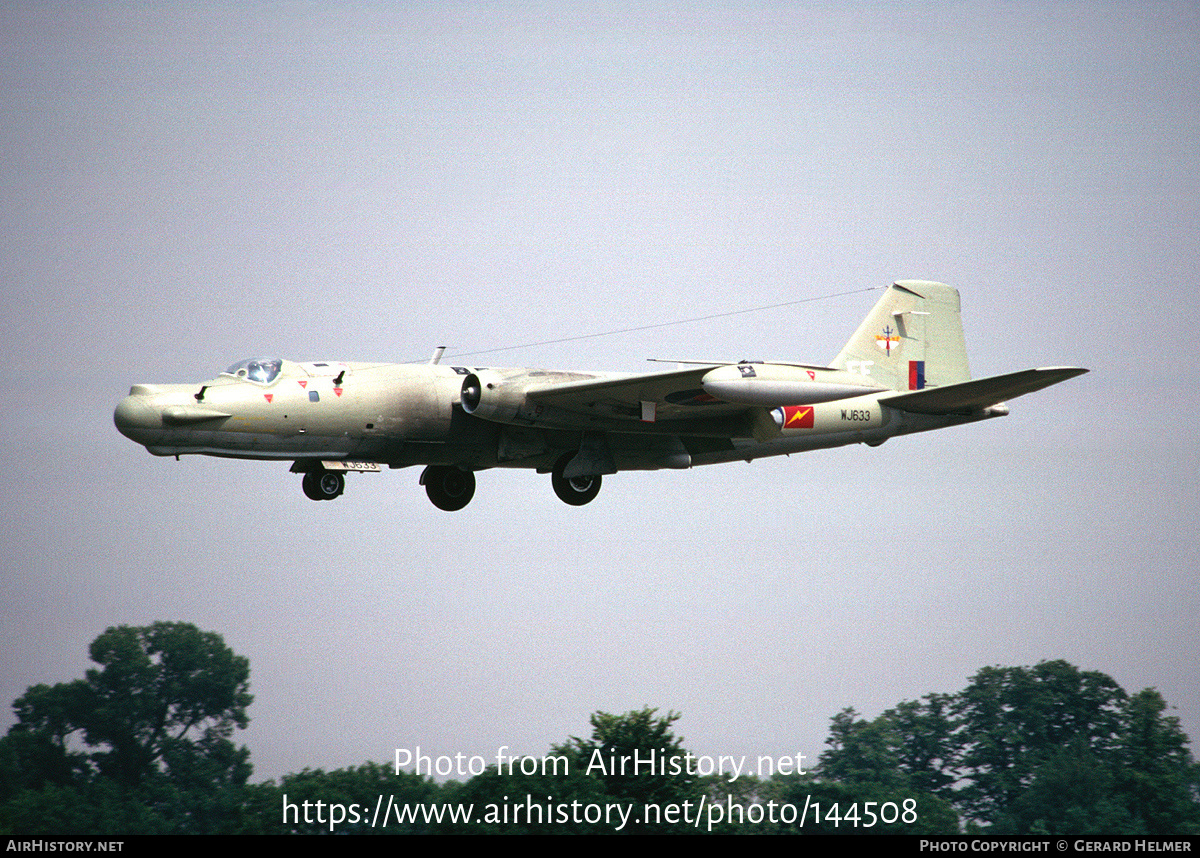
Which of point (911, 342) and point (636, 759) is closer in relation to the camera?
point (911, 342)

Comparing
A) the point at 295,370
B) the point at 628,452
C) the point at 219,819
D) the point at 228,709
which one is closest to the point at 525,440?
the point at 628,452

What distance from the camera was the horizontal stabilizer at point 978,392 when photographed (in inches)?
985

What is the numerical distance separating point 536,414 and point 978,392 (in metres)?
9.02

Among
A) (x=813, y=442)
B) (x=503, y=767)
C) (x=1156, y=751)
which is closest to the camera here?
(x=813, y=442)

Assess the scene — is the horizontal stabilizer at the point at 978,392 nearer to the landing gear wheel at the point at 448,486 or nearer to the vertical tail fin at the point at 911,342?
the vertical tail fin at the point at 911,342

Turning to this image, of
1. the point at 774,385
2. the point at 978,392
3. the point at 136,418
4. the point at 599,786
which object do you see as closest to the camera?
the point at 136,418

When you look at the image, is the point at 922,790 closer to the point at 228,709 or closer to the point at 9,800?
the point at 228,709

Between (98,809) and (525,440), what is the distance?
1527 inches

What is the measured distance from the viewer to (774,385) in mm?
24578

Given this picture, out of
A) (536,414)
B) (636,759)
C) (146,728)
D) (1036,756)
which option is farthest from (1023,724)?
(536,414)

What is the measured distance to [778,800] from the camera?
233 feet

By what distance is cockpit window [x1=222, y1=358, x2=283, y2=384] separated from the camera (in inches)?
973

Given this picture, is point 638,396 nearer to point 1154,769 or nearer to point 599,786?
point 599,786

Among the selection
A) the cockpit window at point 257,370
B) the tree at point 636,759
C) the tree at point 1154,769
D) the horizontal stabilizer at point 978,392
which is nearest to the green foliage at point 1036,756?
the tree at point 1154,769
